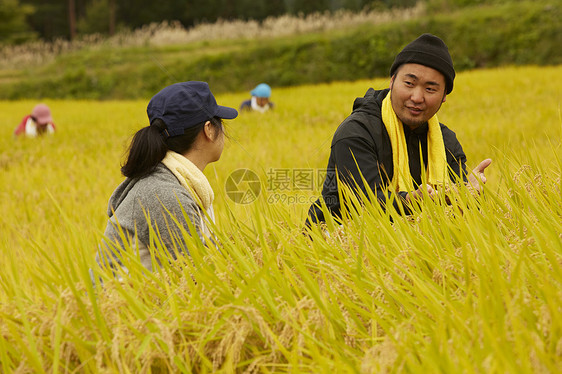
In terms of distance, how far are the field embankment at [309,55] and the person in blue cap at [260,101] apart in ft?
16.1

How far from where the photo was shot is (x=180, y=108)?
1930mm

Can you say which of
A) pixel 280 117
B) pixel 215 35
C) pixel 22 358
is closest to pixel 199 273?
pixel 22 358

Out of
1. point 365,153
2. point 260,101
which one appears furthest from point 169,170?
point 260,101

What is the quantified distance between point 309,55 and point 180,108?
38.9ft

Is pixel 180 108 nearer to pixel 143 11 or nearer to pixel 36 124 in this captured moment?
pixel 36 124

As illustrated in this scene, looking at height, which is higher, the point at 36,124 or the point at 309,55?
the point at 309,55

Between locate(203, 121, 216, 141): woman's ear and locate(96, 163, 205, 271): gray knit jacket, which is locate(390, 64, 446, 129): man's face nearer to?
locate(203, 121, 216, 141): woman's ear

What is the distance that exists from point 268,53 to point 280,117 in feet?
24.1

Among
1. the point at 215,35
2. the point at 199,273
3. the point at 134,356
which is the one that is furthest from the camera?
the point at 215,35

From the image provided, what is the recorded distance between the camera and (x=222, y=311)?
1110mm

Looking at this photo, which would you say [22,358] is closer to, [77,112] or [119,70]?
[77,112]

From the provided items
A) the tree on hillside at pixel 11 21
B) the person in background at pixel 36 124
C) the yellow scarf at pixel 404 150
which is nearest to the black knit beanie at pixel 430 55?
the yellow scarf at pixel 404 150

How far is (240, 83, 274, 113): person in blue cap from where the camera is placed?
7.21m

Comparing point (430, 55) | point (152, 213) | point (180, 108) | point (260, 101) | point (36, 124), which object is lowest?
point (36, 124)
